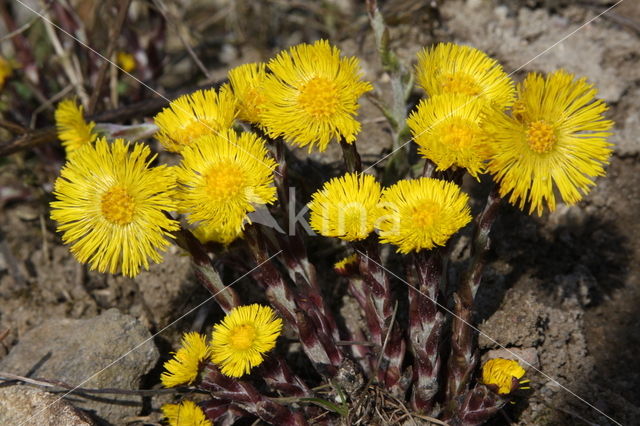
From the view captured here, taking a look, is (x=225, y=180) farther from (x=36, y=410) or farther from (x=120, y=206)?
(x=36, y=410)

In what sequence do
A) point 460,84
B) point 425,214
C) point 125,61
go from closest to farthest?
point 425,214 → point 460,84 → point 125,61

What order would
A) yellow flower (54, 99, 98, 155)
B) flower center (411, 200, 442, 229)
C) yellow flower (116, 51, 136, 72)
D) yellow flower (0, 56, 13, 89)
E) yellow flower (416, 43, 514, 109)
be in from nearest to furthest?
flower center (411, 200, 442, 229) → yellow flower (416, 43, 514, 109) → yellow flower (54, 99, 98, 155) → yellow flower (0, 56, 13, 89) → yellow flower (116, 51, 136, 72)

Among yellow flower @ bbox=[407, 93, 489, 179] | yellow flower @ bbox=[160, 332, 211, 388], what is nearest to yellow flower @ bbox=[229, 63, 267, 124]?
yellow flower @ bbox=[407, 93, 489, 179]

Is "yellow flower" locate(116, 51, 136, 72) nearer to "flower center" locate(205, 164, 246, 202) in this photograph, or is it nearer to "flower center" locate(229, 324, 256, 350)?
"flower center" locate(205, 164, 246, 202)

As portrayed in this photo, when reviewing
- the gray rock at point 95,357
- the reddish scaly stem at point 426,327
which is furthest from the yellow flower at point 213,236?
the reddish scaly stem at point 426,327

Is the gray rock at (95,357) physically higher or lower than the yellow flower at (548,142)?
lower

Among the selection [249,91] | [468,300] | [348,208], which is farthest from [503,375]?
[249,91]

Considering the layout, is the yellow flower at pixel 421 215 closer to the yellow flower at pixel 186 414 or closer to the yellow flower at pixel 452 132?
the yellow flower at pixel 452 132
